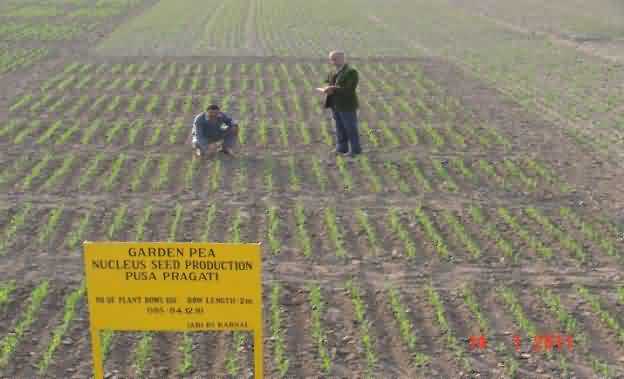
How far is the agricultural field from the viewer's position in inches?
265

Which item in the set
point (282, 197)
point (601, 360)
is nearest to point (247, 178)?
point (282, 197)

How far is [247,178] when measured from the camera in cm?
1134

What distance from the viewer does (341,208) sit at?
10148 mm

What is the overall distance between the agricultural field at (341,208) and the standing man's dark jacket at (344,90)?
886mm

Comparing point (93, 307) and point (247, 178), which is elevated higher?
point (93, 307)

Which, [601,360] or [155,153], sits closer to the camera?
[601,360]

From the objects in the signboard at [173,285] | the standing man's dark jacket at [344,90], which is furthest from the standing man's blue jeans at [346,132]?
the signboard at [173,285]

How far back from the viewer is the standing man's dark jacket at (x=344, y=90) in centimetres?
1168

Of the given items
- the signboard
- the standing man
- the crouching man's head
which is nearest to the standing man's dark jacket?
the standing man

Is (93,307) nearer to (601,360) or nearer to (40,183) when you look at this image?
(601,360)

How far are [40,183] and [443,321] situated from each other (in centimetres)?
656

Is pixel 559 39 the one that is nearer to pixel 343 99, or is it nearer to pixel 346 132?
pixel 346 132
